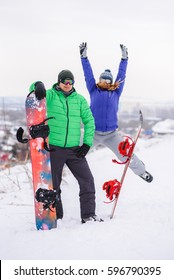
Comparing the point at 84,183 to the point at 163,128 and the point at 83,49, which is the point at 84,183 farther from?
the point at 163,128

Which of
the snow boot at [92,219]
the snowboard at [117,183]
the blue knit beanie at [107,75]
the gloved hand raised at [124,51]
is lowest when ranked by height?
the snow boot at [92,219]

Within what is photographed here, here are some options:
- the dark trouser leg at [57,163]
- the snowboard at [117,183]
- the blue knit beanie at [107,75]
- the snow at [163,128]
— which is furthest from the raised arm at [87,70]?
the snow at [163,128]

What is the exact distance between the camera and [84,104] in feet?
12.8

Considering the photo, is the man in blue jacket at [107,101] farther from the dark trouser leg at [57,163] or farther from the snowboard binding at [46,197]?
the snowboard binding at [46,197]

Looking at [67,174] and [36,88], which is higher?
[36,88]

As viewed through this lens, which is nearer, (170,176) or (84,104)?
(84,104)

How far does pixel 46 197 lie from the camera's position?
12.1 ft

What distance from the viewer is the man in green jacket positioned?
378cm

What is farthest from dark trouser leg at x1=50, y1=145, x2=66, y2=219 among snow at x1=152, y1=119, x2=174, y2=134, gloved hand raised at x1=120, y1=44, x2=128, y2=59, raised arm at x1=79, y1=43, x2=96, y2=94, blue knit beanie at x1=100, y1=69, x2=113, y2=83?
snow at x1=152, y1=119, x2=174, y2=134

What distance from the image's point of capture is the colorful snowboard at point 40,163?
3.68 metres

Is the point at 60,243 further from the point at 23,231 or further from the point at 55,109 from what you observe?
the point at 55,109

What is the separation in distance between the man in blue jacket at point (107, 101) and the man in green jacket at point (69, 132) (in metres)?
0.68
